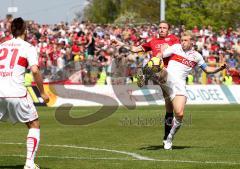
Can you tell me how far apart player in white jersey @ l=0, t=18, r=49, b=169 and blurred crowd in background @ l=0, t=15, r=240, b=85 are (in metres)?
20.9

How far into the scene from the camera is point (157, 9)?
277ft

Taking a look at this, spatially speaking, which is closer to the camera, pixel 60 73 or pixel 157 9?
pixel 60 73

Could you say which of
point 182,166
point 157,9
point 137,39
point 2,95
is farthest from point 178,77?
point 157,9

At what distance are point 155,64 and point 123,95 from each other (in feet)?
55.4

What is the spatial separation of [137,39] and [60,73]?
861 cm

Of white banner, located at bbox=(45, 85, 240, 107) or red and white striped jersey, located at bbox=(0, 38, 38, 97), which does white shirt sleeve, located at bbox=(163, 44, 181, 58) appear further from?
white banner, located at bbox=(45, 85, 240, 107)

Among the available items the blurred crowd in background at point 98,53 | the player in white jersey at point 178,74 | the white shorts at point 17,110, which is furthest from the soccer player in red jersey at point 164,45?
the blurred crowd in background at point 98,53

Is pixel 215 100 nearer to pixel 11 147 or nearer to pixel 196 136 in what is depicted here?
pixel 196 136

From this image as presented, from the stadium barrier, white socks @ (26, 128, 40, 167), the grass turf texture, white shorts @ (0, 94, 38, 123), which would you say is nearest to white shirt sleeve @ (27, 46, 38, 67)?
white shorts @ (0, 94, 38, 123)

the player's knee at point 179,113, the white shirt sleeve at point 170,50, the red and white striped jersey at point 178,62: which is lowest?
the player's knee at point 179,113

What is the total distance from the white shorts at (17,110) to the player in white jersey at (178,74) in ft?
14.0

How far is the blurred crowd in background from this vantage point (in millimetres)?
32688

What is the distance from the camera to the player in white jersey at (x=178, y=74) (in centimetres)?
1448

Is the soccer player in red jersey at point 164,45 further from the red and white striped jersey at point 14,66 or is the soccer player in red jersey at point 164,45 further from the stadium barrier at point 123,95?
the stadium barrier at point 123,95
